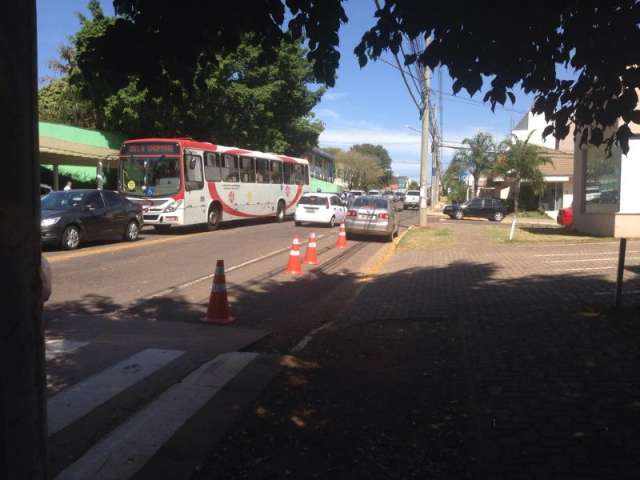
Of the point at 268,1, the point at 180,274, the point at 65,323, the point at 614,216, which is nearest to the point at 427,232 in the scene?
the point at 614,216

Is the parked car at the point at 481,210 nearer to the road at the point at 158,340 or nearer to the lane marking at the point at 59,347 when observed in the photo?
the road at the point at 158,340

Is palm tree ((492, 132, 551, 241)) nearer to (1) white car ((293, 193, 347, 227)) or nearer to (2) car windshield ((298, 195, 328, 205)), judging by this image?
(1) white car ((293, 193, 347, 227))

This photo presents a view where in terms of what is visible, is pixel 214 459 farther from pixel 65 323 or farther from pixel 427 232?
pixel 427 232

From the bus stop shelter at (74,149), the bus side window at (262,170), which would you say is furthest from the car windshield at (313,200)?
the bus stop shelter at (74,149)

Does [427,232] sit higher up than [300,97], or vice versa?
[300,97]

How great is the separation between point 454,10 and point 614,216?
15566 millimetres

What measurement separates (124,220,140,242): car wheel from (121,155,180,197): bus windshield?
3.03 meters

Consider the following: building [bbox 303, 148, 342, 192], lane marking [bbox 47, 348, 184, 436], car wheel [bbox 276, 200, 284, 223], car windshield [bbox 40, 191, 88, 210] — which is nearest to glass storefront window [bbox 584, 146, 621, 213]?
car wheel [bbox 276, 200, 284, 223]

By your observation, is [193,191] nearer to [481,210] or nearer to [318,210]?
[318,210]

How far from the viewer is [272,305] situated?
364 inches

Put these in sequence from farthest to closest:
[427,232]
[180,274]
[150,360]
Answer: [427,232] < [180,274] < [150,360]

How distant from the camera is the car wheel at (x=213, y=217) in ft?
74.1

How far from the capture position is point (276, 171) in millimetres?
28828

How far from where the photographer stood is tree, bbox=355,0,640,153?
500cm
